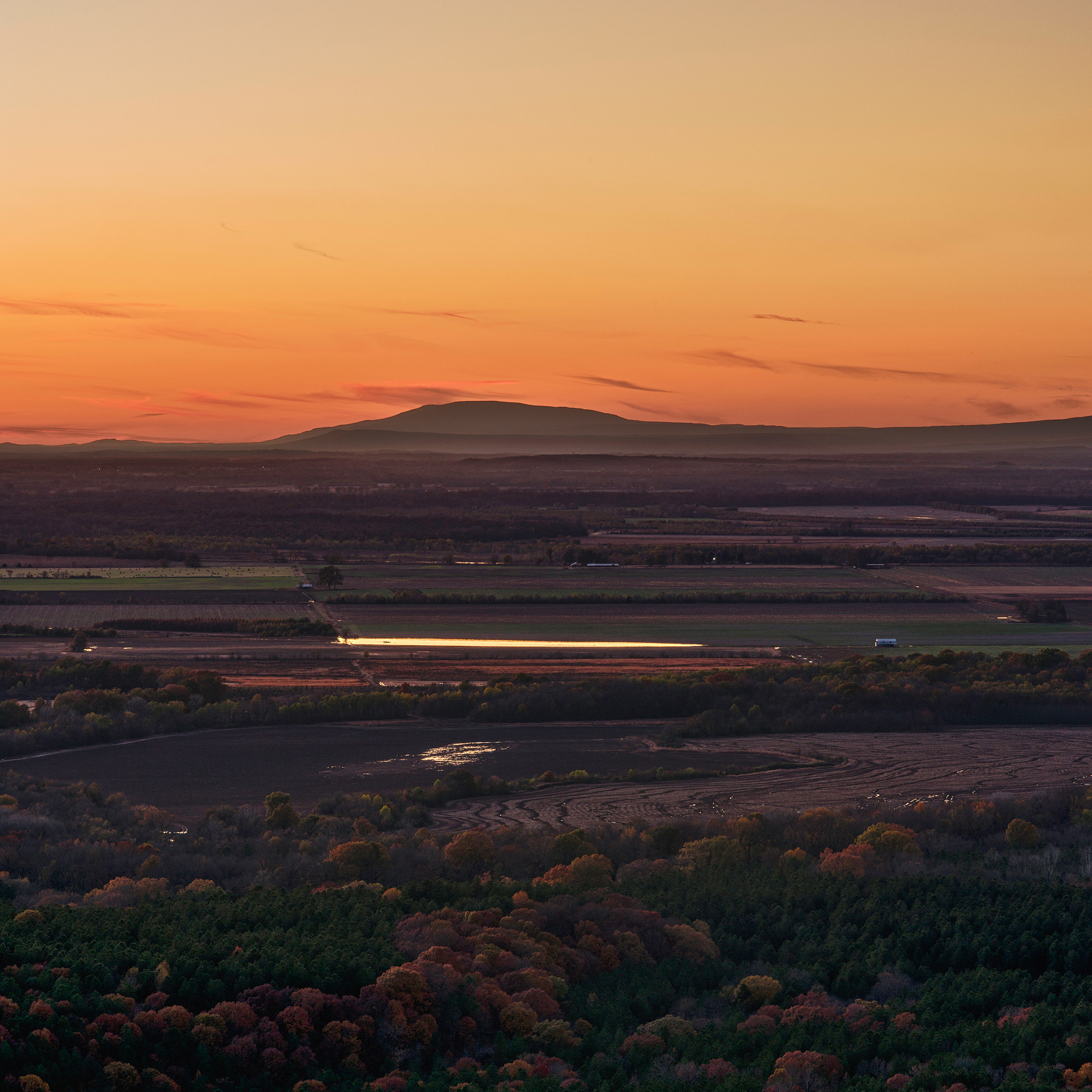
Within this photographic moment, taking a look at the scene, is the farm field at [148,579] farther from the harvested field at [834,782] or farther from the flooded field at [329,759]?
the harvested field at [834,782]

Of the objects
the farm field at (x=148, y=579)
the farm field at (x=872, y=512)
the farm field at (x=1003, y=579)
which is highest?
the farm field at (x=872, y=512)

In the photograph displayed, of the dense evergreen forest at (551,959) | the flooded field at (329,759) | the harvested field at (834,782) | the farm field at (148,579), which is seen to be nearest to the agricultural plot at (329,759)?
the flooded field at (329,759)

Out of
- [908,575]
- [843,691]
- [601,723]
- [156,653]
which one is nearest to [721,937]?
[601,723]

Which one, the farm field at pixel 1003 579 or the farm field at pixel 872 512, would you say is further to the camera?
the farm field at pixel 872 512

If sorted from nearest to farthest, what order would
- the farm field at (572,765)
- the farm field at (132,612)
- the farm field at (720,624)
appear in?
1. the farm field at (572,765)
2. the farm field at (720,624)
3. the farm field at (132,612)

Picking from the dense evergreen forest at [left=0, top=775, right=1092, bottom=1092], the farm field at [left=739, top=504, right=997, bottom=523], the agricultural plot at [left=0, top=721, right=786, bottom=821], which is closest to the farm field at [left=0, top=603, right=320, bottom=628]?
the agricultural plot at [left=0, top=721, right=786, bottom=821]

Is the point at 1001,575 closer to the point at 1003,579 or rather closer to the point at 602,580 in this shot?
the point at 1003,579

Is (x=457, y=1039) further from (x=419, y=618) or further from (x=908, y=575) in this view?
(x=908, y=575)
